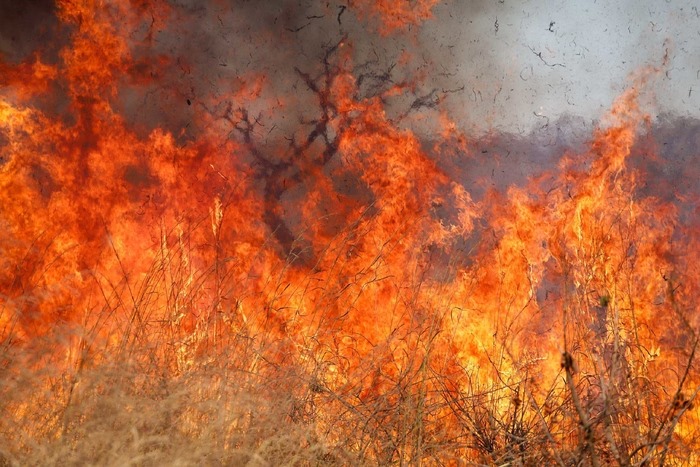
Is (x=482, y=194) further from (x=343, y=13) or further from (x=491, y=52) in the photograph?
(x=343, y=13)

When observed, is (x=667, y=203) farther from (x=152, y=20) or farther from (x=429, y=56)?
(x=152, y=20)

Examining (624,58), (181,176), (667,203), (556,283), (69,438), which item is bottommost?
(69,438)

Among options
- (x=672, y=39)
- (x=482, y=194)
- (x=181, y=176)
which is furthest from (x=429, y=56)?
(x=181, y=176)

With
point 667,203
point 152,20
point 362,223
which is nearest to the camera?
point 667,203

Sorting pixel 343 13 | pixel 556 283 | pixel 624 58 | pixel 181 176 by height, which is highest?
pixel 343 13

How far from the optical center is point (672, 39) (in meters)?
4.88

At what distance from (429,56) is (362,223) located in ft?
4.39

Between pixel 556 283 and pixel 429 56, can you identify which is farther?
pixel 429 56

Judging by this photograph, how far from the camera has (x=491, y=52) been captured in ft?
17.0

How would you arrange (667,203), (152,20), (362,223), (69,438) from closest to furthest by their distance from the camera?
1. (69,438)
2. (667,203)
3. (362,223)
4. (152,20)

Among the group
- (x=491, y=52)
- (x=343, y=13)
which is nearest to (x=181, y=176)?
(x=343, y=13)

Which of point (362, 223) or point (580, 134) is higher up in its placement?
point (580, 134)

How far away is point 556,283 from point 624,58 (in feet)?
5.39

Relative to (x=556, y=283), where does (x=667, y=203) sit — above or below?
above
